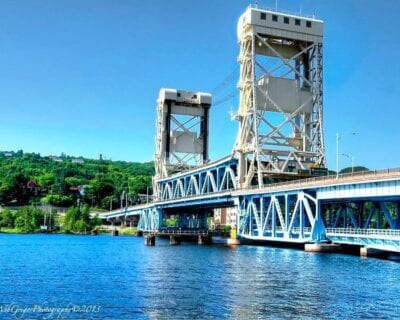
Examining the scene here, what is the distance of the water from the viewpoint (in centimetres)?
2973

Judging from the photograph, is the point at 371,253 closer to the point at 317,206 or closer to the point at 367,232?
the point at 367,232

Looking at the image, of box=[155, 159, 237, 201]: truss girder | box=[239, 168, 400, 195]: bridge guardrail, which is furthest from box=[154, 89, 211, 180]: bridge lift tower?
box=[239, 168, 400, 195]: bridge guardrail

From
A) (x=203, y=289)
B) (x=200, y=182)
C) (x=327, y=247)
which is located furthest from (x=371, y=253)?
(x=200, y=182)

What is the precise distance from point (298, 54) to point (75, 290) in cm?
7391

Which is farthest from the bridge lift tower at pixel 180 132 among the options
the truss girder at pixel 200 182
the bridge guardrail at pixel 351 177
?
the bridge guardrail at pixel 351 177

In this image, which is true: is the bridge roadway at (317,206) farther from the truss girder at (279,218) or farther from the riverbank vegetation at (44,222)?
the riverbank vegetation at (44,222)

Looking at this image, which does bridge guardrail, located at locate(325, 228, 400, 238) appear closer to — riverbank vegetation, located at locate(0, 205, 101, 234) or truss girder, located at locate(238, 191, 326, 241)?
truss girder, located at locate(238, 191, 326, 241)

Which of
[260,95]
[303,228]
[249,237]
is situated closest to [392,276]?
[303,228]

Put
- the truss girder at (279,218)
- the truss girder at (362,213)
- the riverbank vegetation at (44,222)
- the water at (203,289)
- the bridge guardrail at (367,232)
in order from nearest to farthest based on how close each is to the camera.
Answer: the water at (203,289), the bridge guardrail at (367,232), the truss girder at (362,213), the truss girder at (279,218), the riverbank vegetation at (44,222)

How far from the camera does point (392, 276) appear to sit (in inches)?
1746

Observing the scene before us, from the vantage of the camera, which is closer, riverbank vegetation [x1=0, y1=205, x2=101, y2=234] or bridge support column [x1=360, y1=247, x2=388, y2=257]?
bridge support column [x1=360, y1=247, x2=388, y2=257]

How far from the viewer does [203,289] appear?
3775 centimetres

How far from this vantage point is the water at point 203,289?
2973 centimetres

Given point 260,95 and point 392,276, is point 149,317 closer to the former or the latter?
point 392,276
